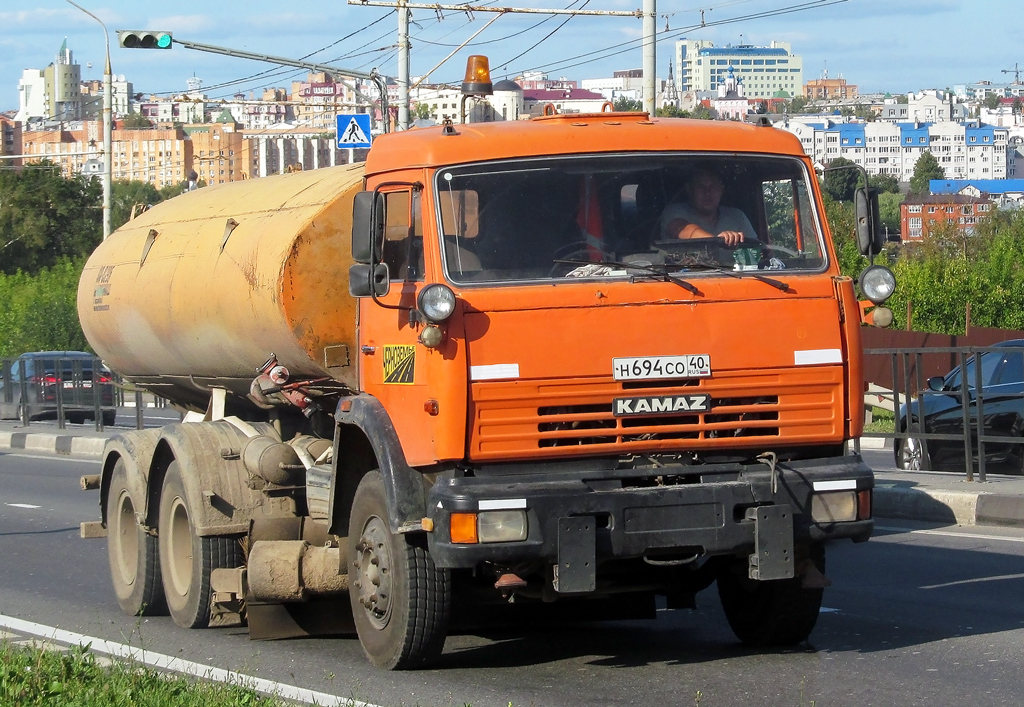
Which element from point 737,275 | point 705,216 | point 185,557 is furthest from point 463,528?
point 185,557

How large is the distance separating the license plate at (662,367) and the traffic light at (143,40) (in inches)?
772

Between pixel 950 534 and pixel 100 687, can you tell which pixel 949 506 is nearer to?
pixel 950 534

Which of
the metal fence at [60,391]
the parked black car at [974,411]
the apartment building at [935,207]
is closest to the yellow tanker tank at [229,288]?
the parked black car at [974,411]

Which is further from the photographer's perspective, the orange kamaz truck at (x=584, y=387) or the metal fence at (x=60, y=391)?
the metal fence at (x=60, y=391)

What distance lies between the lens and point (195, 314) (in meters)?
8.95

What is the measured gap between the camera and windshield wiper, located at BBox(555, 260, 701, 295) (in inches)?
244

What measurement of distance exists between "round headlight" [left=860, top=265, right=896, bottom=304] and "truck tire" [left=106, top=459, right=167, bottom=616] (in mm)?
4701

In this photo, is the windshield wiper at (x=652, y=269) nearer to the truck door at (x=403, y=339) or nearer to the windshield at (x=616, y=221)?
the windshield at (x=616, y=221)

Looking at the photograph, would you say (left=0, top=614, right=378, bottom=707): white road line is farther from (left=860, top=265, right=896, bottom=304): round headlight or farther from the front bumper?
(left=860, top=265, right=896, bottom=304): round headlight

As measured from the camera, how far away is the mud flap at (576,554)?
591 cm

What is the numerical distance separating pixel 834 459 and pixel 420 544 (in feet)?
6.07

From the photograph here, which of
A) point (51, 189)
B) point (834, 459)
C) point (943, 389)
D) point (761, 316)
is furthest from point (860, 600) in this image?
point (51, 189)

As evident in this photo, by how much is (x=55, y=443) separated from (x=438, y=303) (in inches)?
721

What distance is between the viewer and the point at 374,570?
22.1 ft
